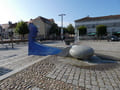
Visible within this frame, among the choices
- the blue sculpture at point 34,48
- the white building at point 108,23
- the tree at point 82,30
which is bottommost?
the blue sculpture at point 34,48

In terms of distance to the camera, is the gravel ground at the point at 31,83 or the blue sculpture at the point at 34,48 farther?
the blue sculpture at the point at 34,48

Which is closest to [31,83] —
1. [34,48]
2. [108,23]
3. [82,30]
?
[34,48]

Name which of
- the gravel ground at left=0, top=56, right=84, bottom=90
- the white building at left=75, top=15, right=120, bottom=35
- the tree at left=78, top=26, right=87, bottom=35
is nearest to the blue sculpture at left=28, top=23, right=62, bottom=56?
the gravel ground at left=0, top=56, right=84, bottom=90

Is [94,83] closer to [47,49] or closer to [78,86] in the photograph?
[78,86]

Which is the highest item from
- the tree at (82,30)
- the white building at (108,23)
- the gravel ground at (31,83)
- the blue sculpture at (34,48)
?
the white building at (108,23)

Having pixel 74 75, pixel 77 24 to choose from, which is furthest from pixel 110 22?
pixel 74 75

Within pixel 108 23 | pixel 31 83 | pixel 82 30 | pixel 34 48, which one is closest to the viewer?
pixel 31 83

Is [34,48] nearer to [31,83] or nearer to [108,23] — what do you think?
[31,83]

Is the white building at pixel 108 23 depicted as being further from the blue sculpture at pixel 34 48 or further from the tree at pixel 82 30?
the blue sculpture at pixel 34 48

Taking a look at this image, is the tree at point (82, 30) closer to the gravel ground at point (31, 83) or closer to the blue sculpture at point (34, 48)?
the blue sculpture at point (34, 48)

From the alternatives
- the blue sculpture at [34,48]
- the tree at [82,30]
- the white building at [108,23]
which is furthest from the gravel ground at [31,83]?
the white building at [108,23]

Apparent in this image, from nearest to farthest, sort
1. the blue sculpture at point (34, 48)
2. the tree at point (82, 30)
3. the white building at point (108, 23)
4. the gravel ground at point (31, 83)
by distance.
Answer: the gravel ground at point (31, 83) → the blue sculpture at point (34, 48) → the tree at point (82, 30) → the white building at point (108, 23)

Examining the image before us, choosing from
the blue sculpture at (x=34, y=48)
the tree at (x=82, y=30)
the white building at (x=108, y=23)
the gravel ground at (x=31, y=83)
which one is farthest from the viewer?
the white building at (x=108, y=23)

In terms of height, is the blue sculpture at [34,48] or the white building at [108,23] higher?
the white building at [108,23]
